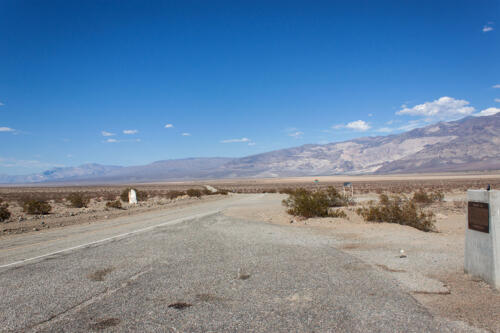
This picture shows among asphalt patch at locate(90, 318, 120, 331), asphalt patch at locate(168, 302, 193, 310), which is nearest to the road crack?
asphalt patch at locate(90, 318, 120, 331)

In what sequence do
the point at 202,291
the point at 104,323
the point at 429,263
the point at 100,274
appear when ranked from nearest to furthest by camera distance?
the point at 104,323
the point at 202,291
the point at 100,274
the point at 429,263

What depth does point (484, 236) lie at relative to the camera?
17.9 feet

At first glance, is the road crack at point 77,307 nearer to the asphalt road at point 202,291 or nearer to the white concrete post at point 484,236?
the asphalt road at point 202,291

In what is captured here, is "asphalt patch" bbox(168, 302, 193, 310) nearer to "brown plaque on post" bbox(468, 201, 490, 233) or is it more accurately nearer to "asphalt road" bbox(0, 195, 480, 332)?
"asphalt road" bbox(0, 195, 480, 332)

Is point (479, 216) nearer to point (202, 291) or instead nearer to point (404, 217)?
point (202, 291)

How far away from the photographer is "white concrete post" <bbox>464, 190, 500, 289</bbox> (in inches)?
207

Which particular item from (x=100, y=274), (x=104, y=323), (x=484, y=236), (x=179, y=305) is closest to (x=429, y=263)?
(x=484, y=236)

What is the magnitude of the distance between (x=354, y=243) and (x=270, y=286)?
4691 millimetres

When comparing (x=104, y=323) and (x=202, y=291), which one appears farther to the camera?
(x=202, y=291)

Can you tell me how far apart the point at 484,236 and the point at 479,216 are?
33 cm

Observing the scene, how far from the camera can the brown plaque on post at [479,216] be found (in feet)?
17.7

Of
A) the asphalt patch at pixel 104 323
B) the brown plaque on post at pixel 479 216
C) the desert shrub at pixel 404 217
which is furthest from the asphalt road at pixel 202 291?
the desert shrub at pixel 404 217

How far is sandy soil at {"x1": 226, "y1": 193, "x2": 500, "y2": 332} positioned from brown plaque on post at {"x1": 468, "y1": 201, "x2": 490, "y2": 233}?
2.84ft

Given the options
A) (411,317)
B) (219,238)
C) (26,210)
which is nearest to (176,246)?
(219,238)
